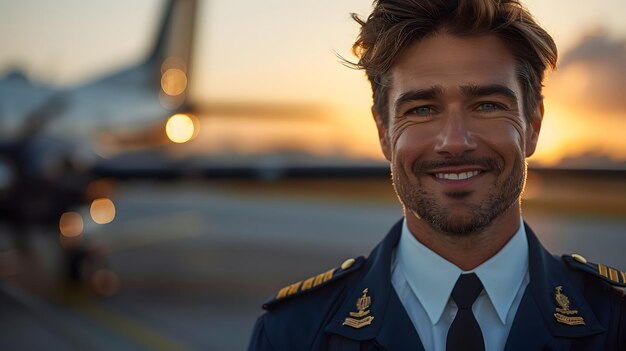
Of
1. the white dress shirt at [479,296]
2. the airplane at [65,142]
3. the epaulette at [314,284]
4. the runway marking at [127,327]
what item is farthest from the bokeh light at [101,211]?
the white dress shirt at [479,296]

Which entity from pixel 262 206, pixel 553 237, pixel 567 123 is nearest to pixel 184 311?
pixel 567 123

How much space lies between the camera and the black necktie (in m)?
1.67

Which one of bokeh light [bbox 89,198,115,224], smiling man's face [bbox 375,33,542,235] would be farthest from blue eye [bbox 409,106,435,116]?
bokeh light [bbox 89,198,115,224]

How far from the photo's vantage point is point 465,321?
1701 mm

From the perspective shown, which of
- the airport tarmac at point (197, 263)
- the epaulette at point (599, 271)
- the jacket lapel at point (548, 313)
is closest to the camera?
the jacket lapel at point (548, 313)

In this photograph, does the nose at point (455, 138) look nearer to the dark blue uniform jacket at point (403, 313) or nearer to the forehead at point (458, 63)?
the forehead at point (458, 63)

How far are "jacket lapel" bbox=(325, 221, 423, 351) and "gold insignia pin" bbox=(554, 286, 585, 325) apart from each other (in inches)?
13.7

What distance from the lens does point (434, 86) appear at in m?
1.71

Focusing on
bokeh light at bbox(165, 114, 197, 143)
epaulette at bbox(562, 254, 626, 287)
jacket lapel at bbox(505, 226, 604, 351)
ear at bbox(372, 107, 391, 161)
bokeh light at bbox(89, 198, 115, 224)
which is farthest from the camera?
bokeh light at bbox(165, 114, 197, 143)

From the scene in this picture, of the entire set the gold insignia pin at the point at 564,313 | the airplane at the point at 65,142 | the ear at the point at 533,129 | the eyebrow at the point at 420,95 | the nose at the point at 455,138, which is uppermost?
the airplane at the point at 65,142

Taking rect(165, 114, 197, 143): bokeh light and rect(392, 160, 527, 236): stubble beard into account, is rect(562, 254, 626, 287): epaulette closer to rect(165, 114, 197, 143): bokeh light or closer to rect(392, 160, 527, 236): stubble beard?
rect(392, 160, 527, 236): stubble beard

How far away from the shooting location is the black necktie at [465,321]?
1666 mm

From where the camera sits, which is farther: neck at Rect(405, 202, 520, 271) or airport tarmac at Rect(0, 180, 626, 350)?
airport tarmac at Rect(0, 180, 626, 350)

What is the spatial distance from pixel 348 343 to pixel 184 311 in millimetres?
6329
